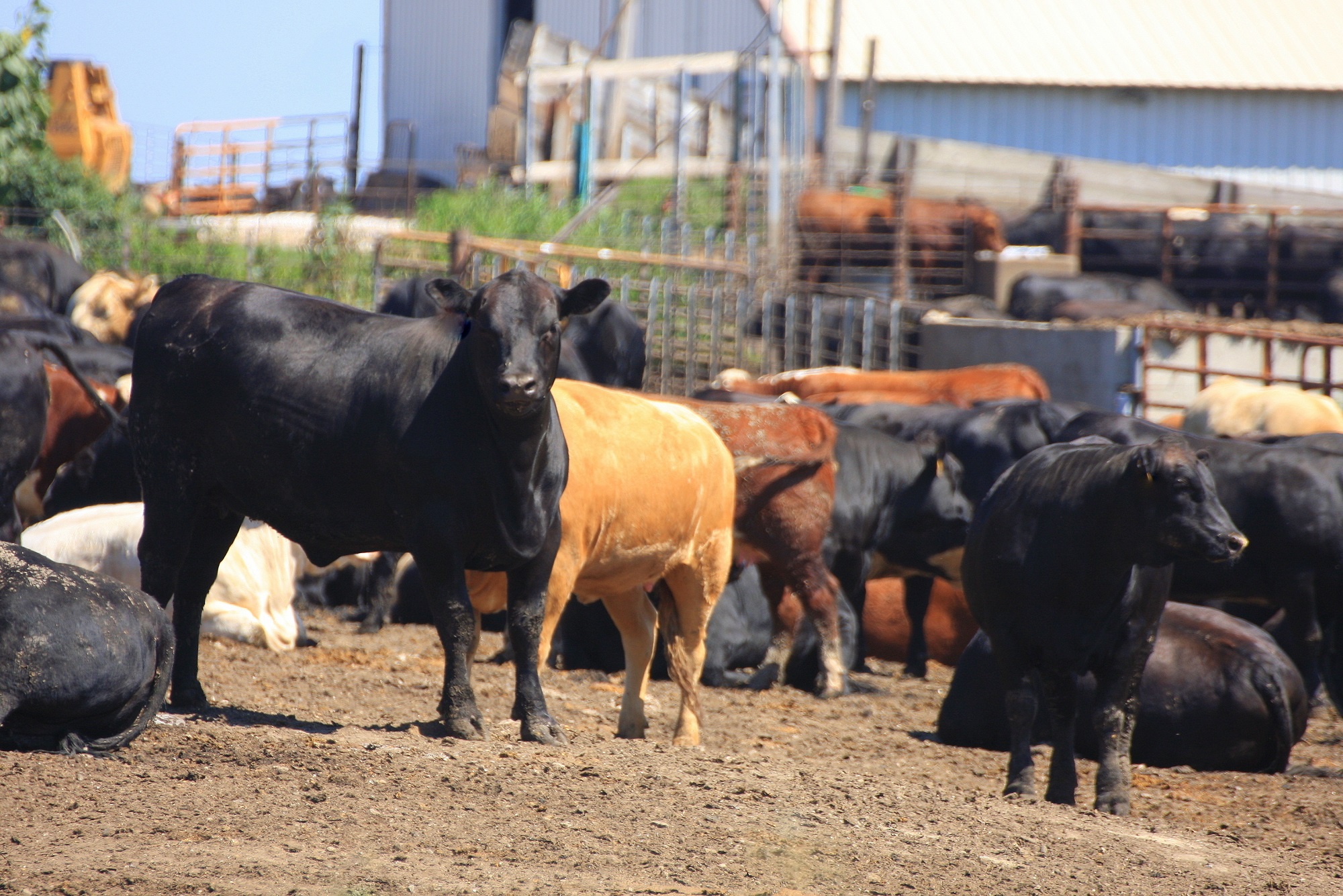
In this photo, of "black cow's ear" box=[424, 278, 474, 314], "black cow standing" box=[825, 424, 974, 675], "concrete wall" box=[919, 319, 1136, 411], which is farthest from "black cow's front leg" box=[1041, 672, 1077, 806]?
"concrete wall" box=[919, 319, 1136, 411]

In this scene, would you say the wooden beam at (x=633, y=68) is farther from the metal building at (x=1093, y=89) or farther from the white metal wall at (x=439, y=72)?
the metal building at (x=1093, y=89)

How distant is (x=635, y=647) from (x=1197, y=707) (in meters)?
2.81

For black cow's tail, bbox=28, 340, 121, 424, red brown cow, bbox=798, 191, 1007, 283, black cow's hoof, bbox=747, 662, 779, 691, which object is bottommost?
black cow's hoof, bbox=747, 662, 779, 691

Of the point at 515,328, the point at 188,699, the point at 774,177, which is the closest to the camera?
the point at 515,328

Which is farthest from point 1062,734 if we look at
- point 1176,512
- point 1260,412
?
point 1260,412

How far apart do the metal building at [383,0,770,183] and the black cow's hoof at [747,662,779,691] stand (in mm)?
21025

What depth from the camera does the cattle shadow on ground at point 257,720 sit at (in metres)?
5.88

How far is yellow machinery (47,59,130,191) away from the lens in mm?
28578

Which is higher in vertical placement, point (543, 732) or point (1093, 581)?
point (1093, 581)

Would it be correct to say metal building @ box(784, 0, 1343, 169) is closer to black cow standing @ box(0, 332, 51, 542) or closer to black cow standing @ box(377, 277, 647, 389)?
black cow standing @ box(377, 277, 647, 389)

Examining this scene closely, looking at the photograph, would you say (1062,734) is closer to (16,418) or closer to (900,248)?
(16,418)

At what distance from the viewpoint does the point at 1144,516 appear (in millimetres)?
6141

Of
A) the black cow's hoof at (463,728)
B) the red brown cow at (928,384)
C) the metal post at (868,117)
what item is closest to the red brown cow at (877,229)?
the metal post at (868,117)

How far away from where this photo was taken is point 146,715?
526 cm
